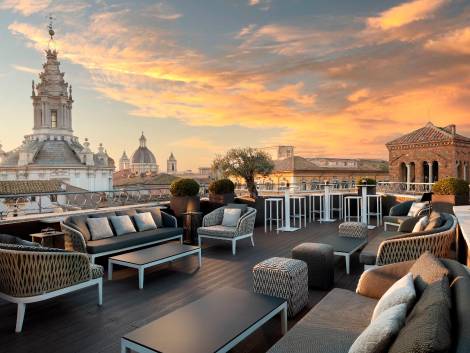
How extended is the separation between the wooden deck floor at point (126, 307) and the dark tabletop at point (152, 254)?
0.32 metres

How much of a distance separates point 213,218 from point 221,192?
1998 millimetres

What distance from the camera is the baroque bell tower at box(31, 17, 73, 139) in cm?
4834

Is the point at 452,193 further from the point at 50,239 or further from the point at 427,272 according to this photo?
the point at 50,239

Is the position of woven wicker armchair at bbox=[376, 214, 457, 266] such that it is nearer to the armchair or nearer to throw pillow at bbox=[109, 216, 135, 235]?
the armchair

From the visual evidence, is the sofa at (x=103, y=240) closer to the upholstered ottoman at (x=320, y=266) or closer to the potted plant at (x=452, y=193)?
the upholstered ottoman at (x=320, y=266)

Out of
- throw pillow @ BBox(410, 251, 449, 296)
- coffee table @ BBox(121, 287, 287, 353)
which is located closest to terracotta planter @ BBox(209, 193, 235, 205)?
coffee table @ BBox(121, 287, 287, 353)

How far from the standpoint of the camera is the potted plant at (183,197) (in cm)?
748

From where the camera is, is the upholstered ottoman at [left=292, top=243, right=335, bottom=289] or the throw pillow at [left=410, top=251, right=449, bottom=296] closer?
the throw pillow at [left=410, top=251, right=449, bottom=296]

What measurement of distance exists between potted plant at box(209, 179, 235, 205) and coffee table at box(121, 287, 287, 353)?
5.60 m

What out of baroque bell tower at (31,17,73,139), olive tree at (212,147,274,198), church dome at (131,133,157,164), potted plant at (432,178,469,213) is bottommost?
potted plant at (432,178,469,213)

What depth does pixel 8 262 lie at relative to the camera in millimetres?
2990

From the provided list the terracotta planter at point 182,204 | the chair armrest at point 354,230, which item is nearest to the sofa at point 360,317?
the chair armrest at point 354,230

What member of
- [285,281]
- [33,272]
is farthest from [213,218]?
[33,272]

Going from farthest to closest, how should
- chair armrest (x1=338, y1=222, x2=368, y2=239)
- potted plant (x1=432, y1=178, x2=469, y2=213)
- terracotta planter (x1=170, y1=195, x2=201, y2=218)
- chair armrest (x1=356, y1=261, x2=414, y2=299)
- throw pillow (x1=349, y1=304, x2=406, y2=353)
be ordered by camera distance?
terracotta planter (x1=170, y1=195, x2=201, y2=218)
potted plant (x1=432, y1=178, x2=469, y2=213)
chair armrest (x1=338, y1=222, x2=368, y2=239)
chair armrest (x1=356, y1=261, x2=414, y2=299)
throw pillow (x1=349, y1=304, x2=406, y2=353)
